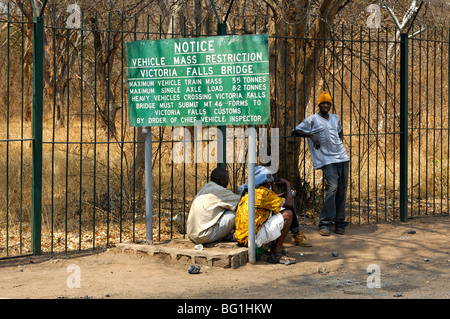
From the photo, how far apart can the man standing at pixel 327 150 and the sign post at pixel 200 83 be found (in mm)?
1440

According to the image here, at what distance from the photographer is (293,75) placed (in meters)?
8.98

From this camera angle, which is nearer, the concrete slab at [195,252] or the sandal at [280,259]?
the concrete slab at [195,252]

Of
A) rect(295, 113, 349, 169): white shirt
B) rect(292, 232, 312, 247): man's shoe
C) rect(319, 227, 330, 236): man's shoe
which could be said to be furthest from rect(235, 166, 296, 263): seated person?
rect(295, 113, 349, 169): white shirt

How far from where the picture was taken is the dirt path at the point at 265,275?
17.9 feet

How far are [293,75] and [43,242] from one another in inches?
160

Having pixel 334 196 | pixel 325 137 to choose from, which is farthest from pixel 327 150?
pixel 334 196

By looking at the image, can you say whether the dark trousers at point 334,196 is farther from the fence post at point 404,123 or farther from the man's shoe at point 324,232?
the fence post at point 404,123

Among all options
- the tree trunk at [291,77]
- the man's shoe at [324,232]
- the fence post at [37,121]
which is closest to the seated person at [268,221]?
the man's shoe at [324,232]

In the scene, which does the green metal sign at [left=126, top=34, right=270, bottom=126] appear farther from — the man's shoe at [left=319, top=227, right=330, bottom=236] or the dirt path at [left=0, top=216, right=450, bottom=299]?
the man's shoe at [left=319, top=227, right=330, bottom=236]

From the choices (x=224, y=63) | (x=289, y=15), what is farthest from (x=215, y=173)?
(x=289, y=15)

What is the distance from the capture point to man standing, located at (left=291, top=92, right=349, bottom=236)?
25.5 ft

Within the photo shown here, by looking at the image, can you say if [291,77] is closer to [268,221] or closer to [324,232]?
[324,232]

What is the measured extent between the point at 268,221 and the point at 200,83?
1625 mm

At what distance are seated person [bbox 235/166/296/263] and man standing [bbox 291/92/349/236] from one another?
128 cm
